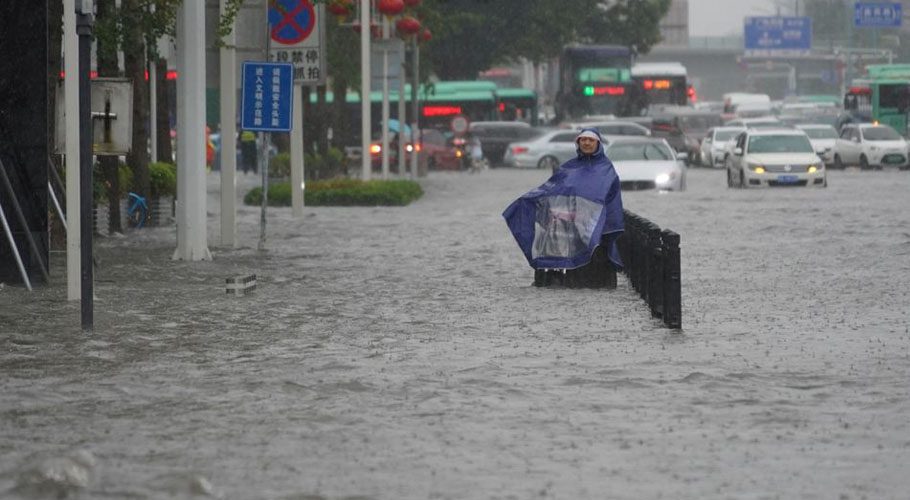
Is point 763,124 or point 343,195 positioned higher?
point 763,124

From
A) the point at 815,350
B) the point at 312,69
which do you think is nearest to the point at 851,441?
the point at 815,350

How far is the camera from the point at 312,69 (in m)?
27.5

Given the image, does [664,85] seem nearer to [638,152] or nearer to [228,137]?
[638,152]

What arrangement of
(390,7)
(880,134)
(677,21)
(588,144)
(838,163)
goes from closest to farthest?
1. (588,144)
2. (390,7)
3. (880,134)
4. (838,163)
5. (677,21)

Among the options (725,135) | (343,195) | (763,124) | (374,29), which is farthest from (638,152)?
(763,124)

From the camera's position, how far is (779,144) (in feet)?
155

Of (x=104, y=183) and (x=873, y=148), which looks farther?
(x=873, y=148)

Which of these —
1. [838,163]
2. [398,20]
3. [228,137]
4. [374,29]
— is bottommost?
[838,163]

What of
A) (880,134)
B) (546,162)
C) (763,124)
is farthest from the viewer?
(763,124)

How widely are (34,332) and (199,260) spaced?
26.3 ft

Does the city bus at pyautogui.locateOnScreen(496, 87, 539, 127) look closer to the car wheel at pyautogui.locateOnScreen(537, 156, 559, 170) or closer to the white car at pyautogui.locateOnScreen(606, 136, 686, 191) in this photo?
the car wheel at pyautogui.locateOnScreen(537, 156, 559, 170)

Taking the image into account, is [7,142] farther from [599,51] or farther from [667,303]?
[599,51]

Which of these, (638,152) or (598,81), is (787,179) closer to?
(638,152)

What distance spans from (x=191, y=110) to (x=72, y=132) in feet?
18.4
